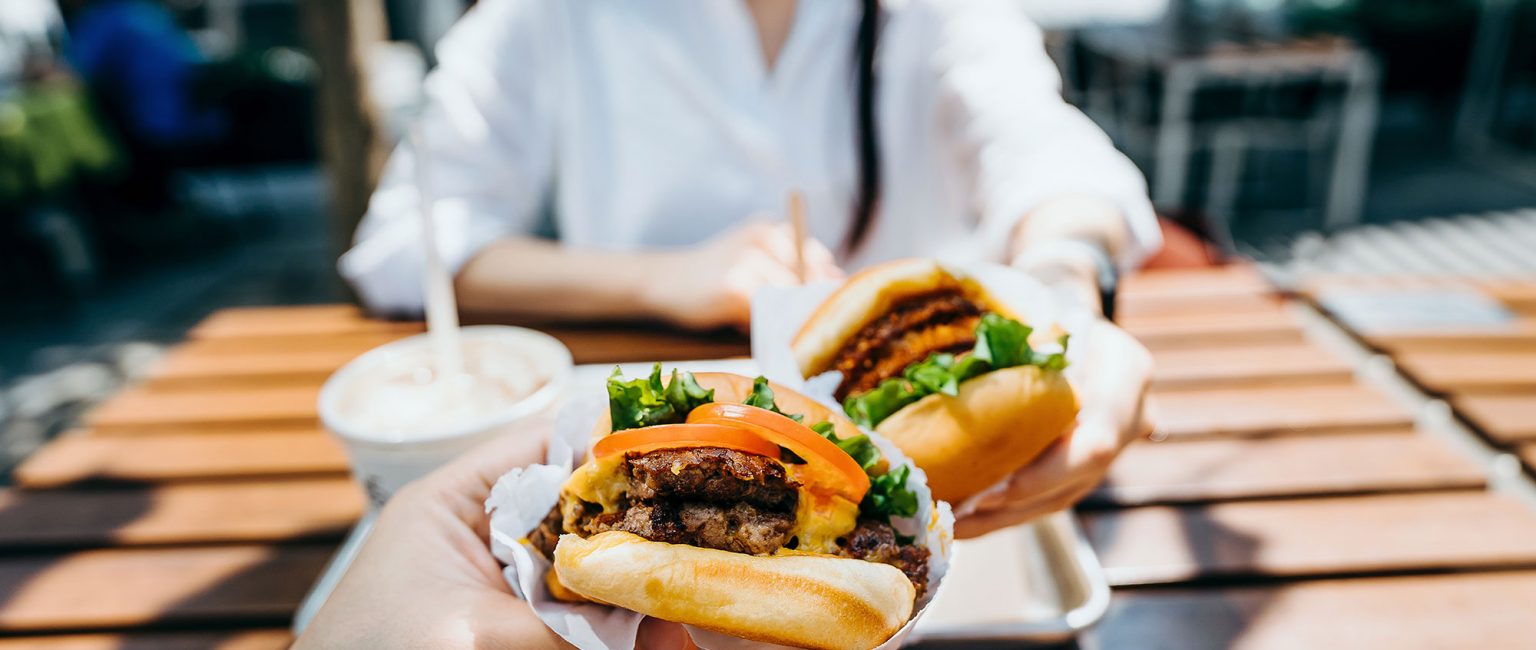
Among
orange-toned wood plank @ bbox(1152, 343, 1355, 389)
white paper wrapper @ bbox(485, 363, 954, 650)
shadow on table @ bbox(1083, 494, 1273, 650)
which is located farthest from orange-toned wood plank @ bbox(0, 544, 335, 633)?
orange-toned wood plank @ bbox(1152, 343, 1355, 389)

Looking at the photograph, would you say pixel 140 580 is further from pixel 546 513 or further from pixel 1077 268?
pixel 1077 268

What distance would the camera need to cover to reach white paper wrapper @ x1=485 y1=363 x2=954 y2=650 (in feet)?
2.85

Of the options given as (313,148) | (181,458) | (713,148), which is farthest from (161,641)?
(313,148)

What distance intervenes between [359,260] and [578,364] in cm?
67

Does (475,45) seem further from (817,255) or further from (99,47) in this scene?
(99,47)

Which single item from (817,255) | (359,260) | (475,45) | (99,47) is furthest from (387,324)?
(99,47)

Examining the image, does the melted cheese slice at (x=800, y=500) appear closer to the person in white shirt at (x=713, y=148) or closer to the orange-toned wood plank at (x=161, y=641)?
the orange-toned wood plank at (x=161, y=641)

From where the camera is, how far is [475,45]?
211 centimetres

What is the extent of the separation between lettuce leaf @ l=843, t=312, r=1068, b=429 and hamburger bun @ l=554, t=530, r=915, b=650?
1.09 feet

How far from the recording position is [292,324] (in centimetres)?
224

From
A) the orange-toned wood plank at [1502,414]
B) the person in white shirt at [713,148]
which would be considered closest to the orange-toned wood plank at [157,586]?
the person in white shirt at [713,148]

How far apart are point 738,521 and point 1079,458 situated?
1.63 feet

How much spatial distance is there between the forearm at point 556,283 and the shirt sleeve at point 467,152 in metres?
0.06

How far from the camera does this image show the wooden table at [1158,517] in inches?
44.2
